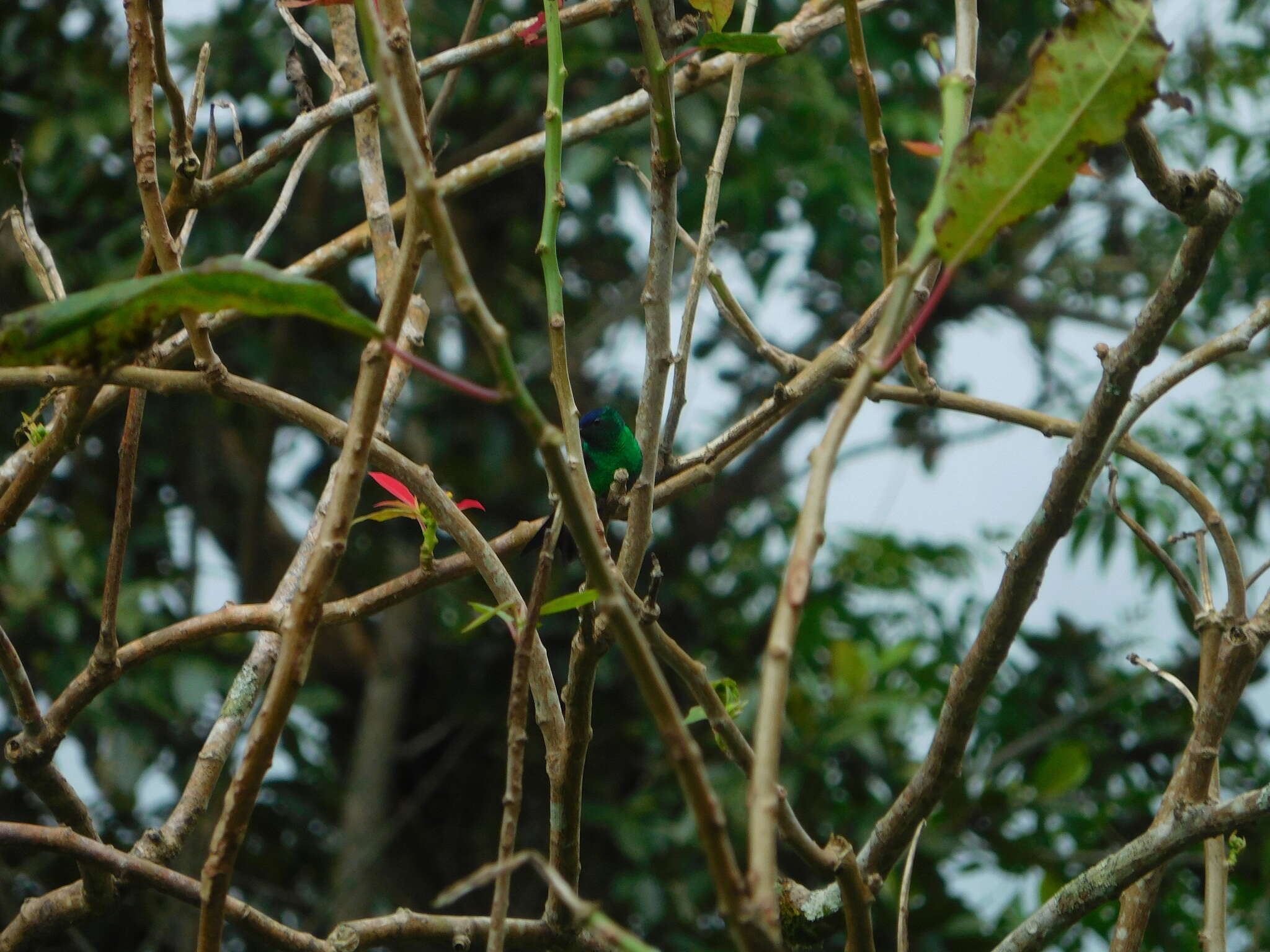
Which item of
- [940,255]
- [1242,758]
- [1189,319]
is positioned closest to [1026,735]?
[1242,758]

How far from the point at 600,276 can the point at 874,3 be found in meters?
2.99

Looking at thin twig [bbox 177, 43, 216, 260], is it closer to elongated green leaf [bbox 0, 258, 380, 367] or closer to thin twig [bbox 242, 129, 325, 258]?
thin twig [bbox 242, 129, 325, 258]

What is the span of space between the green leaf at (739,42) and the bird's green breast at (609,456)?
5.52 ft

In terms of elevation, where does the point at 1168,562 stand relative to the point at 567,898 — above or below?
above

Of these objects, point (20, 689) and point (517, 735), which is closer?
point (517, 735)

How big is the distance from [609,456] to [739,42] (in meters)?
1.75

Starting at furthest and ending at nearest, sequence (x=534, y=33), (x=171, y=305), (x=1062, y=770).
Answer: (x=1062, y=770)
(x=534, y=33)
(x=171, y=305)

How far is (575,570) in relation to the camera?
397cm

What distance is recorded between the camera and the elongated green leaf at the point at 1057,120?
0.75 metres

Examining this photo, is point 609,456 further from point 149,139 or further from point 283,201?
point 149,139

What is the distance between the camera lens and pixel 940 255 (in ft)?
2.50

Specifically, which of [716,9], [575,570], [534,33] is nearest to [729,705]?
[716,9]

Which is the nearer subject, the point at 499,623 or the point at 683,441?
the point at 499,623

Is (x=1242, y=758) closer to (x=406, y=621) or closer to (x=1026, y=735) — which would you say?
(x=1026, y=735)
